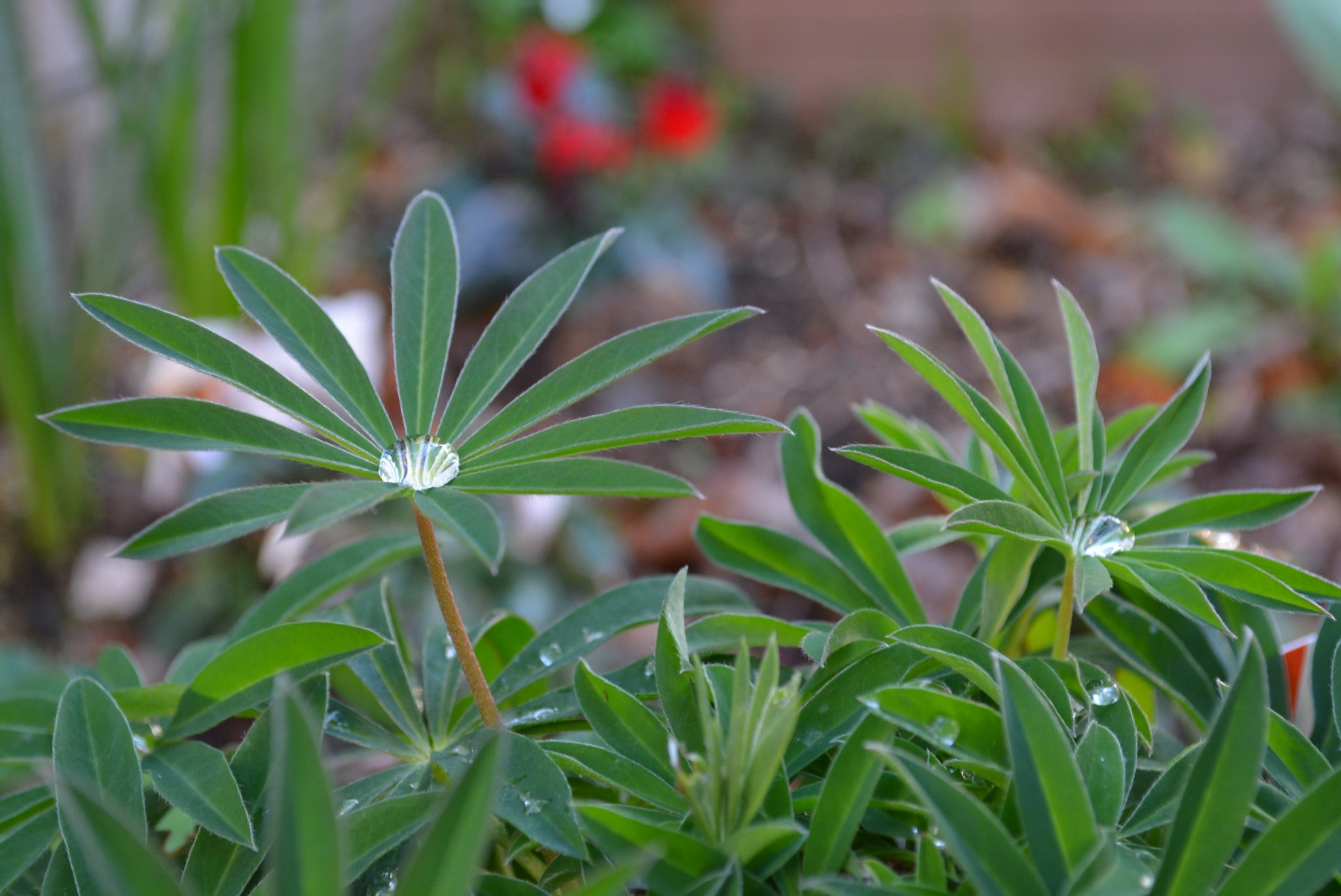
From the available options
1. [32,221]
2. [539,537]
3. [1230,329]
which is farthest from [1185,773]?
[1230,329]

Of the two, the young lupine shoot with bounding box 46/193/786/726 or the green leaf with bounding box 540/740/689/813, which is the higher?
the young lupine shoot with bounding box 46/193/786/726

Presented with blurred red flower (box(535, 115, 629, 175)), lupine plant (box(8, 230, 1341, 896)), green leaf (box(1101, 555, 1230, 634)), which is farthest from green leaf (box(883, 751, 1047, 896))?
blurred red flower (box(535, 115, 629, 175))

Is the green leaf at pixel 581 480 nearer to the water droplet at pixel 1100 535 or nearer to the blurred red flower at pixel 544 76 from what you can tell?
the water droplet at pixel 1100 535

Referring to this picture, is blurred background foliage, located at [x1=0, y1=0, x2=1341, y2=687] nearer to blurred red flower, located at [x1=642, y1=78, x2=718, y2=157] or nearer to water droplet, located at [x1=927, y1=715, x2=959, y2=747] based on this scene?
blurred red flower, located at [x1=642, y1=78, x2=718, y2=157]

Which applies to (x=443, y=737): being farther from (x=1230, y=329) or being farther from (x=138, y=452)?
(x=1230, y=329)

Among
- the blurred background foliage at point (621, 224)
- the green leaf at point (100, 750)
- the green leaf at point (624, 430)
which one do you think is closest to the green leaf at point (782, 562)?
the green leaf at point (624, 430)

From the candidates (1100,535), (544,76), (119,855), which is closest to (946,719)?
(1100,535)

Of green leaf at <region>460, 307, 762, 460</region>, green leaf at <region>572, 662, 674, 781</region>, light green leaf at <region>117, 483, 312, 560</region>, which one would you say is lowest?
green leaf at <region>572, 662, 674, 781</region>
